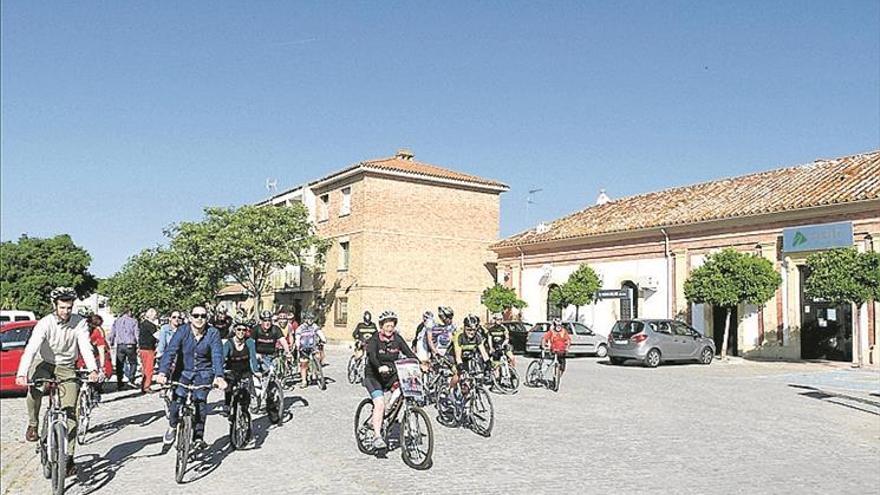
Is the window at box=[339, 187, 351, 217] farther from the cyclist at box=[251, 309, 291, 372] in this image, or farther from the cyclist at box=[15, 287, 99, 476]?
the cyclist at box=[15, 287, 99, 476]

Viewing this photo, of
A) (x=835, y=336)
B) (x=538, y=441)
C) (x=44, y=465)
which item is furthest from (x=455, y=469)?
(x=835, y=336)

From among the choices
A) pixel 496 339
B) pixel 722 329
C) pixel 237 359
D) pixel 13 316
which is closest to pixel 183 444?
pixel 237 359

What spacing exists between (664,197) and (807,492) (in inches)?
1314

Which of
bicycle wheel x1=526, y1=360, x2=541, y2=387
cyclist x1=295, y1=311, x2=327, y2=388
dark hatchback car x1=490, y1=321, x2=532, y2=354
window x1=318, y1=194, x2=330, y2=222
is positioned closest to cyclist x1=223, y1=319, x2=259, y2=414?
cyclist x1=295, y1=311, x2=327, y2=388

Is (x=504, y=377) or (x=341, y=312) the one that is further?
(x=341, y=312)

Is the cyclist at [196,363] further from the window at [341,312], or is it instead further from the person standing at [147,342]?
the window at [341,312]

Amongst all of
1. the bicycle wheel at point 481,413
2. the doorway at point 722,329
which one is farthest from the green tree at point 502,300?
the bicycle wheel at point 481,413

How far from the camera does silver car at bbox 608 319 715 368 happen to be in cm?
2681

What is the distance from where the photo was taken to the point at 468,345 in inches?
539

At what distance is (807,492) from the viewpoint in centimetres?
849

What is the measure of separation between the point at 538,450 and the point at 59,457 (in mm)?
5518

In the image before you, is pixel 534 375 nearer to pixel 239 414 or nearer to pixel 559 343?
pixel 559 343

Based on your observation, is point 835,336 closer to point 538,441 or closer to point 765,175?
point 765,175

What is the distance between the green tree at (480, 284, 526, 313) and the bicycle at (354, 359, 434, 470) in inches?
1196
